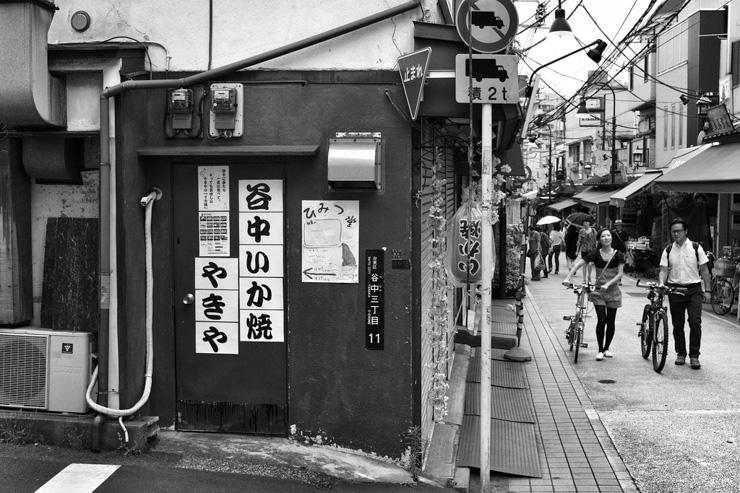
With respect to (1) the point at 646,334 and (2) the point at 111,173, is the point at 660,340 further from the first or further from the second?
(2) the point at 111,173

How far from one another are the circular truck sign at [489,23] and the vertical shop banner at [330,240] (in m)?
1.67

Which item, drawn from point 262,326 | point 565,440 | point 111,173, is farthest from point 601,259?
point 111,173

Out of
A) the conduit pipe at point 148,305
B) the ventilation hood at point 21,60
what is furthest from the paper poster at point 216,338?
the ventilation hood at point 21,60

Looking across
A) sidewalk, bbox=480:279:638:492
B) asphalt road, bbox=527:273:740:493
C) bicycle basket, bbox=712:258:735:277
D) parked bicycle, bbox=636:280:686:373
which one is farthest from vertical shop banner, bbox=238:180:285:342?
bicycle basket, bbox=712:258:735:277

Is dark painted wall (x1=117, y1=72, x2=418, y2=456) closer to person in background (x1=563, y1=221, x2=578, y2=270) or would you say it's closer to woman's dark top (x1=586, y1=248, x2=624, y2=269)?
woman's dark top (x1=586, y1=248, x2=624, y2=269)

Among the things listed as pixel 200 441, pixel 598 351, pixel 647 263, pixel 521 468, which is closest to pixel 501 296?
pixel 598 351

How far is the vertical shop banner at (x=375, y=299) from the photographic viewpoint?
671 cm

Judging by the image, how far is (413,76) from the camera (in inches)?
250

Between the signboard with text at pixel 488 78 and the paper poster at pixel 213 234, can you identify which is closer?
the signboard with text at pixel 488 78

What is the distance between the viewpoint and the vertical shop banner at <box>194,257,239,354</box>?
7039 mm

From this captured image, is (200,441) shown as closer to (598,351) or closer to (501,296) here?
(598,351)

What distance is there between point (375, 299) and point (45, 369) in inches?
118

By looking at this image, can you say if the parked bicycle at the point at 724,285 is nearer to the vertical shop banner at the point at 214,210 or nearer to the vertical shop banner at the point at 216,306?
the vertical shop banner at the point at 216,306

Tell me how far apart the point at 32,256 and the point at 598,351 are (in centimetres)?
914
